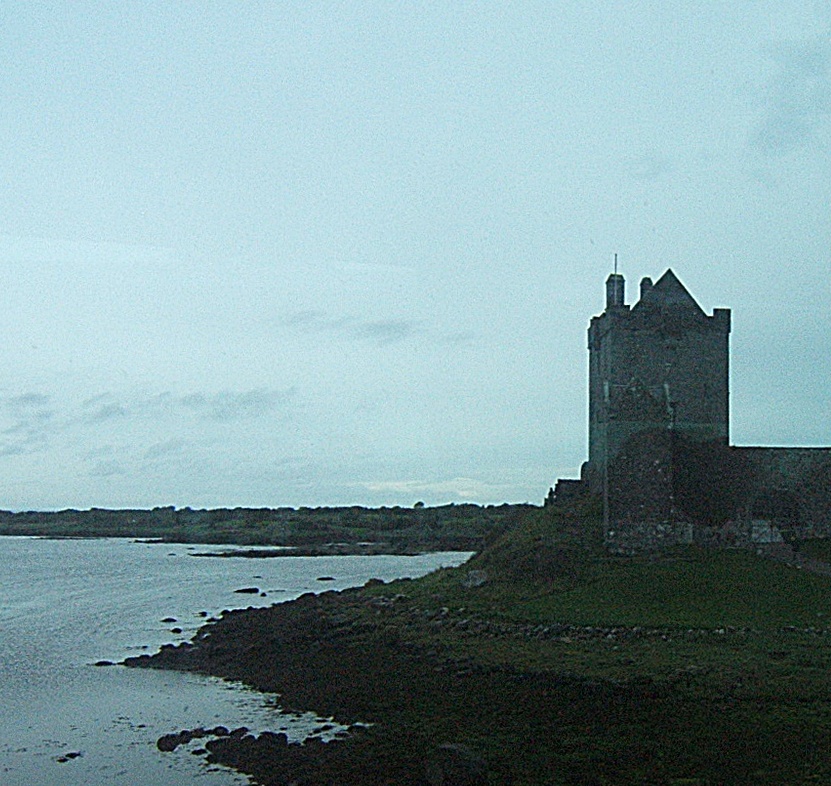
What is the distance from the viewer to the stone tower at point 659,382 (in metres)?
38.2

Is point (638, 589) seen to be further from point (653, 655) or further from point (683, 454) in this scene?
point (683, 454)

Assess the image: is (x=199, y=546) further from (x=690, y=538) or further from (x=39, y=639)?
(x=690, y=538)

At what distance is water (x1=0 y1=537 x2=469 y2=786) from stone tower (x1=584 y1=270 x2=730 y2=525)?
14564mm

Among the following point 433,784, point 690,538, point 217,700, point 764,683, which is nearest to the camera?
point 433,784

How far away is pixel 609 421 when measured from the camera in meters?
39.3

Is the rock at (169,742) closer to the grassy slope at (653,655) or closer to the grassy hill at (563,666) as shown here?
the grassy hill at (563,666)

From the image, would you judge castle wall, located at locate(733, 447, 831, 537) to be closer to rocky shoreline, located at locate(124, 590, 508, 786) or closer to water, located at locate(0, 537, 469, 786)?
rocky shoreline, located at locate(124, 590, 508, 786)

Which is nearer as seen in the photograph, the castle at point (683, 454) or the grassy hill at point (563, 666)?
the grassy hill at point (563, 666)

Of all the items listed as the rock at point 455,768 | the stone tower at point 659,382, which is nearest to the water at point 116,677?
the rock at point 455,768

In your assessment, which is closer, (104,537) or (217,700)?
(217,700)

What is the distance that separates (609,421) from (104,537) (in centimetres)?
16268

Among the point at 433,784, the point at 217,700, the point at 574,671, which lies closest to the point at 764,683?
the point at 574,671

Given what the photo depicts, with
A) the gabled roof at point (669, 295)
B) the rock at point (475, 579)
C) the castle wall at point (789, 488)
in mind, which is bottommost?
the rock at point (475, 579)

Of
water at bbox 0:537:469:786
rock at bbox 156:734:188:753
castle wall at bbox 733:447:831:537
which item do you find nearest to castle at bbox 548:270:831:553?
castle wall at bbox 733:447:831:537
